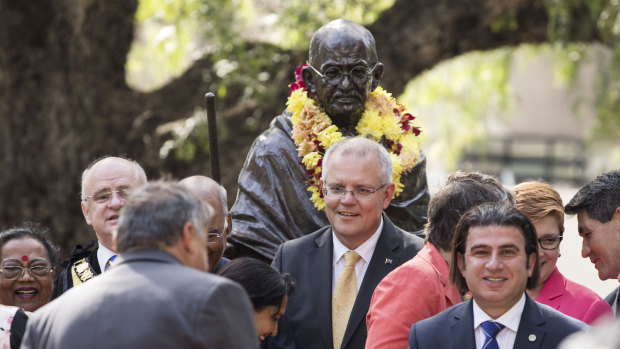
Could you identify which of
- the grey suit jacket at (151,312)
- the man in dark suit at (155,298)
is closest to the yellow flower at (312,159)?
the man in dark suit at (155,298)

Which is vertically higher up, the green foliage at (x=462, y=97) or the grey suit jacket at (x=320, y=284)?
the green foliage at (x=462, y=97)

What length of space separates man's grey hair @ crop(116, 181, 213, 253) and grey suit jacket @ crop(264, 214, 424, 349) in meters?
1.54

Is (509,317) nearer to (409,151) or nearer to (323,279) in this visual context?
(323,279)

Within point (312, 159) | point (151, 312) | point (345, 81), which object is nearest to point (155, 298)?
point (151, 312)

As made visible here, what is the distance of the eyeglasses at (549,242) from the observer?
16.6 feet

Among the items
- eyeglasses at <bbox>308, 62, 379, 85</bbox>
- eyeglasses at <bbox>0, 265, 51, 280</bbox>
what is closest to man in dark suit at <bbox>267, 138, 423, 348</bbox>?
eyeglasses at <bbox>308, 62, 379, 85</bbox>

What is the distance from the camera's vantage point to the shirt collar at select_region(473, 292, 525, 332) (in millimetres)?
4172

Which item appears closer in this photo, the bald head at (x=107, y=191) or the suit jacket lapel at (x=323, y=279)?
the suit jacket lapel at (x=323, y=279)

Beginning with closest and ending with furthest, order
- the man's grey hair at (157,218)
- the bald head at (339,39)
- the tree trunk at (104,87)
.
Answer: the man's grey hair at (157,218)
the bald head at (339,39)
the tree trunk at (104,87)

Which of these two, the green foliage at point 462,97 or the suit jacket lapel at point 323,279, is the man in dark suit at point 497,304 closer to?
the suit jacket lapel at point 323,279

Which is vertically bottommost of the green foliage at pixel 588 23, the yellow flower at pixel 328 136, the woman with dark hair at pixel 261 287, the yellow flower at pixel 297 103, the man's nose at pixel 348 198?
the woman with dark hair at pixel 261 287

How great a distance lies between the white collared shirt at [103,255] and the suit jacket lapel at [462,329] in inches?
82.3

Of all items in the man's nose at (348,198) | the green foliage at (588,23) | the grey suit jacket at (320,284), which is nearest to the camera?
the grey suit jacket at (320,284)

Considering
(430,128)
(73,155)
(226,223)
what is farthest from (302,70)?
(430,128)
